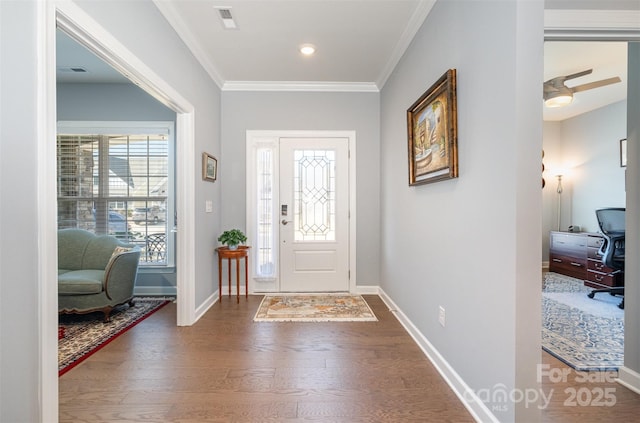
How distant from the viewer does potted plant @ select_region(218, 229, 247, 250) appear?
3643mm

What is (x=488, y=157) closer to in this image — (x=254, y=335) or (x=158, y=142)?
(x=254, y=335)

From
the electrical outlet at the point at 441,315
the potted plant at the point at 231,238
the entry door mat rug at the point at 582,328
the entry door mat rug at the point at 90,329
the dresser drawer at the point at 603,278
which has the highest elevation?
the potted plant at the point at 231,238

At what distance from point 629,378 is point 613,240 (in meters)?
2.36

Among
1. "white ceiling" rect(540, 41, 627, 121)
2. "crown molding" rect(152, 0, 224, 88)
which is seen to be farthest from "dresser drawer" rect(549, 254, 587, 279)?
"crown molding" rect(152, 0, 224, 88)

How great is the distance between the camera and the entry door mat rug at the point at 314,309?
312cm

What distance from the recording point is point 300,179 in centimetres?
407

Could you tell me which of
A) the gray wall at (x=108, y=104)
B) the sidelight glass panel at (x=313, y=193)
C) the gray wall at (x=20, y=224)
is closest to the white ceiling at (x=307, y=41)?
the gray wall at (x=108, y=104)

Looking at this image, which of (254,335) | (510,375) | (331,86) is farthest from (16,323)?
(331,86)

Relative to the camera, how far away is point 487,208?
5.12 ft

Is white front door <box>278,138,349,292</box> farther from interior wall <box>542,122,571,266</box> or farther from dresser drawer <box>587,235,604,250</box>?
interior wall <box>542,122,571,266</box>

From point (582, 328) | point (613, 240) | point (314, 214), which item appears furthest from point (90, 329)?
point (613, 240)

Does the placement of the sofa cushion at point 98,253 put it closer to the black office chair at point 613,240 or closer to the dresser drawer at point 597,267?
the black office chair at point 613,240

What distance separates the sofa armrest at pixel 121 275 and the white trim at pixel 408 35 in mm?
3449

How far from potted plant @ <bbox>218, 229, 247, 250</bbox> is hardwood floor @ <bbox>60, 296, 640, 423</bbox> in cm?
104
